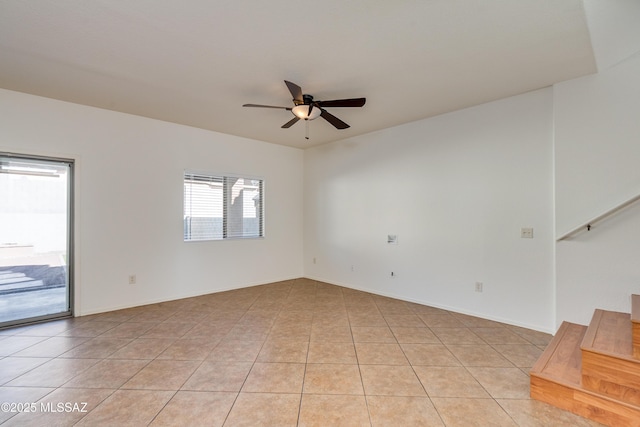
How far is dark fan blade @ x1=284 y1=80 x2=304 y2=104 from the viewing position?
2.51 metres

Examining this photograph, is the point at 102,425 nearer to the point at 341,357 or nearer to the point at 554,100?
the point at 341,357

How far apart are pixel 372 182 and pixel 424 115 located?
1.33 m

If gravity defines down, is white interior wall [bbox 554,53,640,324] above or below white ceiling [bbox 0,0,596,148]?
below

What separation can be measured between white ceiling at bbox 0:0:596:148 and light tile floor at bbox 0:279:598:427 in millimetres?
2690

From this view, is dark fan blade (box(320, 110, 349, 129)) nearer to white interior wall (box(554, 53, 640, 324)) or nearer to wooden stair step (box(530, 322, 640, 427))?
white interior wall (box(554, 53, 640, 324))

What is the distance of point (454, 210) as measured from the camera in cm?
388

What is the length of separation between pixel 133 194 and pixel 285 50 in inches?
122

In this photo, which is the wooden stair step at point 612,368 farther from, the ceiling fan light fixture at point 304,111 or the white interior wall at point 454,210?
the ceiling fan light fixture at point 304,111

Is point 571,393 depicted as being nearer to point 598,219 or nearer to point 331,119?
point 598,219

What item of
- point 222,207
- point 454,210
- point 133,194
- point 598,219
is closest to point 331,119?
point 454,210

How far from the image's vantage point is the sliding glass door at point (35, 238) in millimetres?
3334

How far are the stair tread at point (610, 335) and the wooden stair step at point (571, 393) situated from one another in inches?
9.5

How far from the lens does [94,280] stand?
12.3 ft

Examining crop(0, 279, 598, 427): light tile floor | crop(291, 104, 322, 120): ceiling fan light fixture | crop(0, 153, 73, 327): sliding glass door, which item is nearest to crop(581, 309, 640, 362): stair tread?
crop(0, 279, 598, 427): light tile floor
